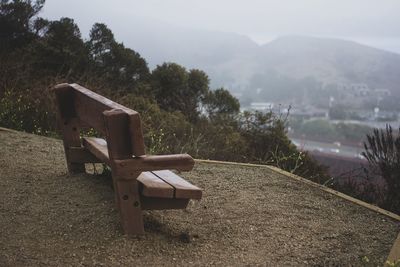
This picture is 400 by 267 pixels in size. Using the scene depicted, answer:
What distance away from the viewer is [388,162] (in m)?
5.22

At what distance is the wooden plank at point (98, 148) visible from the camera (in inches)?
142

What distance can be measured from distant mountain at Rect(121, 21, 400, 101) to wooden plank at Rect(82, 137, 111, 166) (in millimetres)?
15033

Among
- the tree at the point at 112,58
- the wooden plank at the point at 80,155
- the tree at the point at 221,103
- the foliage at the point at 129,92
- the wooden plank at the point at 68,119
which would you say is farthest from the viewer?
the tree at the point at 112,58

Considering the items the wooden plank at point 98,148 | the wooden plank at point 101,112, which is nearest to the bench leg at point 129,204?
the wooden plank at point 101,112

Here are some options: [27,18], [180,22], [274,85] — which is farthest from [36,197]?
[180,22]

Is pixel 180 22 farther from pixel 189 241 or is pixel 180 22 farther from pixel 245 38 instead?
pixel 189 241

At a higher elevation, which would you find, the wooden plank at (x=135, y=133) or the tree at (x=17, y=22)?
the tree at (x=17, y=22)

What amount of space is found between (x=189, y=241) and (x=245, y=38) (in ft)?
93.0

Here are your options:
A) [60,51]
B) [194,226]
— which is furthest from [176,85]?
[194,226]

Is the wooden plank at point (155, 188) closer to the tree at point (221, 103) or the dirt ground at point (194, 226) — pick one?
the dirt ground at point (194, 226)

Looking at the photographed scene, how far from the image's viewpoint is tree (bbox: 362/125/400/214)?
16.6 ft

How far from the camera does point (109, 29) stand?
11.8m

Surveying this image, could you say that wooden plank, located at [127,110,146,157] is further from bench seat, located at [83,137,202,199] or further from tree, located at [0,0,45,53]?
tree, located at [0,0,45,53]

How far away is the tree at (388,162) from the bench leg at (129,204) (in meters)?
3.01
